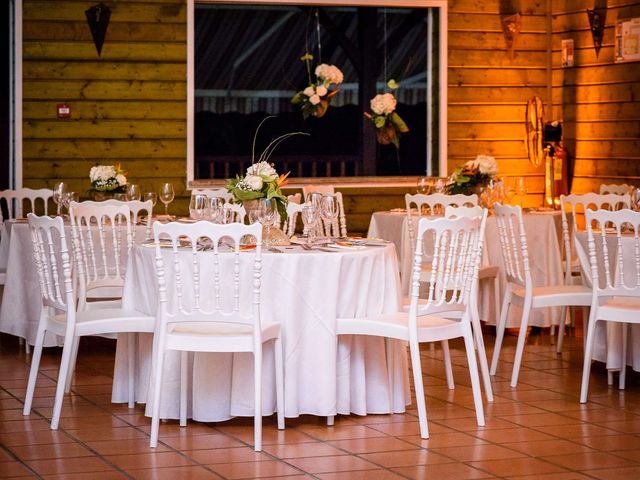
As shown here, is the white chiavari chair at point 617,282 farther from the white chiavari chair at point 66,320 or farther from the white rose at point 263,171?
the white chiavari chair at point 66,320

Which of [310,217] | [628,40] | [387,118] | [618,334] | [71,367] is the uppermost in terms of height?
[628,40]

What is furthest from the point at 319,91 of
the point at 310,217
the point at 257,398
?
the point at 257,398

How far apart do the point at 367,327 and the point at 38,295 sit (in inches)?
111

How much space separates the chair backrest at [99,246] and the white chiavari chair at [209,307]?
701 mm

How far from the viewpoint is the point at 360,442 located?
4688 mm

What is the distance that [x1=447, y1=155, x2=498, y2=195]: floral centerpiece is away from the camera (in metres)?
7.88

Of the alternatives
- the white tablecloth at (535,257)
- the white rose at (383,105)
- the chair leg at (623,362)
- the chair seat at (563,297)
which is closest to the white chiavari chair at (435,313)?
the chair seat at (563,297)

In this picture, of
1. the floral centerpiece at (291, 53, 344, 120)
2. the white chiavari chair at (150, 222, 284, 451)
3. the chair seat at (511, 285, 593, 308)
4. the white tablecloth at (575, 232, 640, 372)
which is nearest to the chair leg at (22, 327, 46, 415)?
the white chiavari chair at (150, 222, 284, 451)

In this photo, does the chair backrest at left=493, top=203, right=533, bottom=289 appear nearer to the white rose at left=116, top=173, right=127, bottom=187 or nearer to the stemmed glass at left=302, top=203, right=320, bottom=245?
the stemmed glass at left=302, top=203, right=320, bottom=245

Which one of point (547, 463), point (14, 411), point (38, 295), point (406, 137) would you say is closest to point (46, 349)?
point (38, 295)

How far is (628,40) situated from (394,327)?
5034 millimetres

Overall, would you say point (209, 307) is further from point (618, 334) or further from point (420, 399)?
point (618, 334)

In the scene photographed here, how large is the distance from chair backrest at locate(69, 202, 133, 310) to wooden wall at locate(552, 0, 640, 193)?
4119 millimetres

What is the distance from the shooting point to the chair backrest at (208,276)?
4523 millimetres
